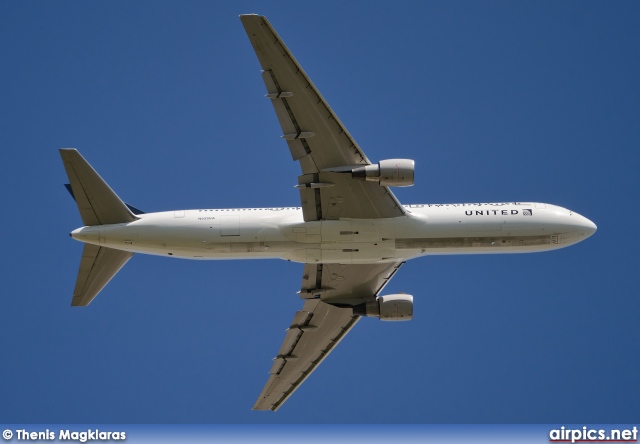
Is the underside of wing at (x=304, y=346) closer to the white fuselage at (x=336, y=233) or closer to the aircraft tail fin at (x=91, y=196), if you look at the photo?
the white fuselage at (x=336, y=233)

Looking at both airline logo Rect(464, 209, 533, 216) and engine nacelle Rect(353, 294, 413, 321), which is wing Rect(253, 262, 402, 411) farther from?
airline logo Rect(464, 209, 533, 216)

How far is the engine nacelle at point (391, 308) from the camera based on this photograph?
6531cm

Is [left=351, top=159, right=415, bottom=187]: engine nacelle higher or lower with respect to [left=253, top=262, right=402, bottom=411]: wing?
higher

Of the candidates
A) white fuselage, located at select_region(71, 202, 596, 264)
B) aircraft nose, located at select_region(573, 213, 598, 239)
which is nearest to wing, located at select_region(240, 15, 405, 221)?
white fuselage, located at select_region(71, 202, 596, 264)

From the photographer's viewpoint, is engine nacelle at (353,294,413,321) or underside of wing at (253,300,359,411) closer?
engine nacelle at (353,294,413,321)

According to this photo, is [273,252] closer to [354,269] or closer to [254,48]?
[354,269]

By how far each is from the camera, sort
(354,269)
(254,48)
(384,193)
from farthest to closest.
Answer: (354,269) < (384,193) < (254,48)

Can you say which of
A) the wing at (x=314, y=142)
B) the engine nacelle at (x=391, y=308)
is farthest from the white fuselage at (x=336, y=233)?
the engine nacelle at (x=391, y=308)

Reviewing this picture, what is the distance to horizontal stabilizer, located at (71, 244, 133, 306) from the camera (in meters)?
61.9

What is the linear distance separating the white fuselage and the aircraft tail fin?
60 cm

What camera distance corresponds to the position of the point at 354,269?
65.5 m

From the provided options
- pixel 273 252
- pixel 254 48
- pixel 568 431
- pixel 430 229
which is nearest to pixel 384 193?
pixel 430 229

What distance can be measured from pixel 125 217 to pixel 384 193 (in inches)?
581

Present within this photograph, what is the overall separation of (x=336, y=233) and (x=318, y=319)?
964 centimetres
